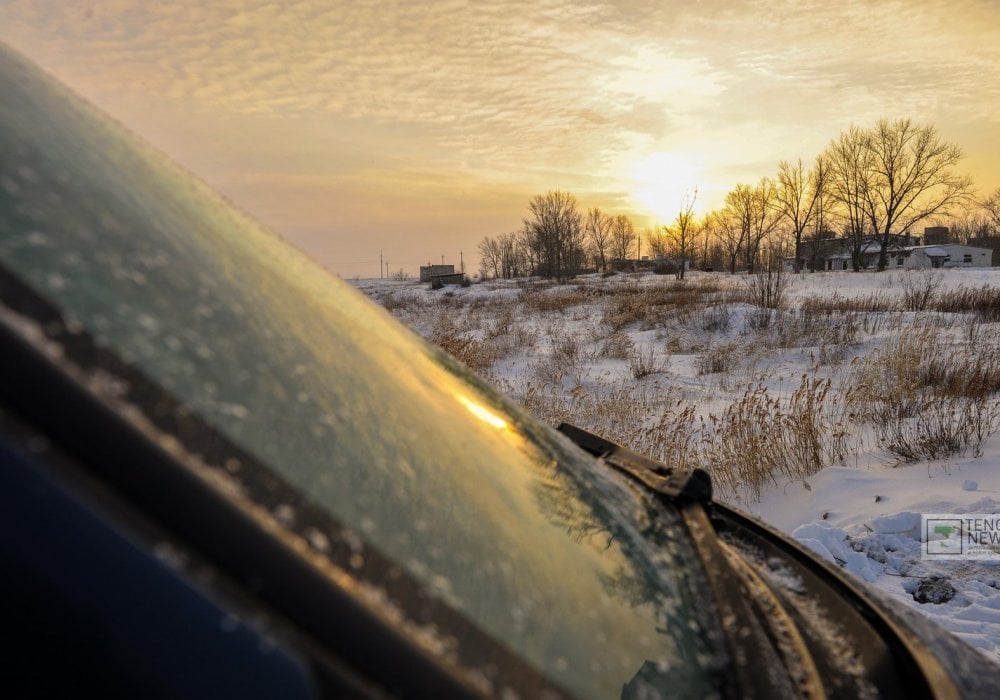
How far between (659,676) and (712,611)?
0.15 m

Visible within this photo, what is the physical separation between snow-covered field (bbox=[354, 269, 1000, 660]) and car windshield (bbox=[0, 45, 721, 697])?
8.77 feet

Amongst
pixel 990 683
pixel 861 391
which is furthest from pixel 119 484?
pixel 861 391

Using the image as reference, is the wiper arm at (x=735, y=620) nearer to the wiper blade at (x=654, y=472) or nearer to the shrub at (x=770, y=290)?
the wiper blade at (x=654, y=472)

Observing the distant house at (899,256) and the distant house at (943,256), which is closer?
the distant house at (899,256)

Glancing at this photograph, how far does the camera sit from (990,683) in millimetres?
948

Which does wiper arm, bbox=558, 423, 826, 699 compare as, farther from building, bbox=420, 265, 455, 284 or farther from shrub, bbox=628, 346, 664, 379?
building, bbox=420, 265, 455, 284

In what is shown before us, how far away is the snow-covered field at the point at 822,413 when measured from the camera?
146 inches

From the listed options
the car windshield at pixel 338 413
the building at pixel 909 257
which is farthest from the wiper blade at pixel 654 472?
the building at pixel 909 257

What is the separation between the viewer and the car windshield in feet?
1.90

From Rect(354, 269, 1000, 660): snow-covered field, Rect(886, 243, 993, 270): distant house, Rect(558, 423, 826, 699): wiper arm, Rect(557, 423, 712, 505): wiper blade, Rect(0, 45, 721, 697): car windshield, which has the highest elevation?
Rect(886, 243, 993, 270): distant house

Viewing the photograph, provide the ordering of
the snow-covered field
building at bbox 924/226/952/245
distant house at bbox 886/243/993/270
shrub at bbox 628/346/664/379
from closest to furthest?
the snow-covered field → shrub at bbox 628/346/664/379 → distant house at bbox 886/243/993/270 → building at bbox 924/226/952/245

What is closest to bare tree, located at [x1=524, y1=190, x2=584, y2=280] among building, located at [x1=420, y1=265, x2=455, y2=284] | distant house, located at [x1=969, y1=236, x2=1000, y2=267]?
building, located at [x1=420, y1=265, x2=455, y2=284]

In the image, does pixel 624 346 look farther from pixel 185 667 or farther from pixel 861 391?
pixel 185 667

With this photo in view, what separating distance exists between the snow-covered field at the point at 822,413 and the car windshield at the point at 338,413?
8.77 feet
